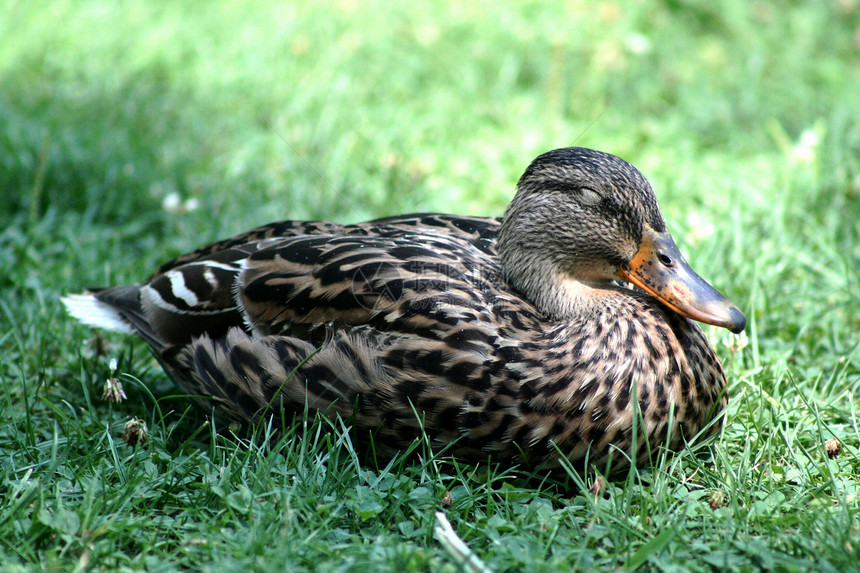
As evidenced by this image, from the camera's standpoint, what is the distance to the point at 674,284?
2996 millimetres

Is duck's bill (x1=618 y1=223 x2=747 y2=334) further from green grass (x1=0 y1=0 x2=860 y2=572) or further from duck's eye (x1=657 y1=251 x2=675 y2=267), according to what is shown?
green grass (x1=0 y1=0 x2=860 y2=572)

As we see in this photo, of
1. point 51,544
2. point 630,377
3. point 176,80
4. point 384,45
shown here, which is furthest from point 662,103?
point 51,544

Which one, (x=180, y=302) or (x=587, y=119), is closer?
(x=180, y=302)

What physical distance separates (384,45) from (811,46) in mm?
3485

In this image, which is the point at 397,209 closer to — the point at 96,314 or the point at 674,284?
the point at 96,314

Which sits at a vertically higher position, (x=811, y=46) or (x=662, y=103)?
(x=811, y=46)

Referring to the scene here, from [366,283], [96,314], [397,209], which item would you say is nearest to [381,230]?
[366,283]

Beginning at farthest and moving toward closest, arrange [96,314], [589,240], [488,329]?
1. [96,314]
2. [589,240]
3. [488,329]

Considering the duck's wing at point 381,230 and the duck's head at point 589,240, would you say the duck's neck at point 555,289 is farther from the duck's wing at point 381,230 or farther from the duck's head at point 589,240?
the duck's wing at point 381,230

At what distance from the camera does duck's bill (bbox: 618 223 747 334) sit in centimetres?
291

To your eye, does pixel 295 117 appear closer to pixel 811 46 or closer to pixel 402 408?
pixel 402 408

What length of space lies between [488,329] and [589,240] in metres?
0.53

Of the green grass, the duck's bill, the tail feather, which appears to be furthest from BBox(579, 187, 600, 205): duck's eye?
the tail feather

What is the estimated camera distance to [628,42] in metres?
6.76
